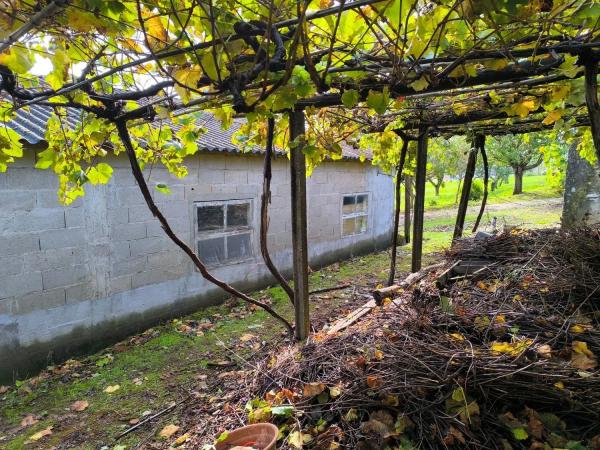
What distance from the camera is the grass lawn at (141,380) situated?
12.2 feet

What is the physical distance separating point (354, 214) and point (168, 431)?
844 centimetres

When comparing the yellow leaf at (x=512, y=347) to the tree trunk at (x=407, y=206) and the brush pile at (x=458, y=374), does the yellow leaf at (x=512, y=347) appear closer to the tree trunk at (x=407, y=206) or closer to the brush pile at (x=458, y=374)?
the brush pile at (x=458, y=374)

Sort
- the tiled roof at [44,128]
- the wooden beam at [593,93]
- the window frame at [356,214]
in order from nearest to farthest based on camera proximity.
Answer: the wooden beam at [593,93] < the tiled roof at [44,128] < the window frame at [356,214]

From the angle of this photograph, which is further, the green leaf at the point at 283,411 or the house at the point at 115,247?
the house at the point at 115,247

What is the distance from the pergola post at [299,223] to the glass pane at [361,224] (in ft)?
25.5

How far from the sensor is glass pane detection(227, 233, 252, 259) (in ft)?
25.0

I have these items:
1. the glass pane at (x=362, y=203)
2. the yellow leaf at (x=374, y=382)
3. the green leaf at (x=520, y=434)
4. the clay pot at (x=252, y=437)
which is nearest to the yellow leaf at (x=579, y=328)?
the green leaf at (x=520, y=434)

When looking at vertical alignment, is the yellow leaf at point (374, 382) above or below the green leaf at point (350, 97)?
below

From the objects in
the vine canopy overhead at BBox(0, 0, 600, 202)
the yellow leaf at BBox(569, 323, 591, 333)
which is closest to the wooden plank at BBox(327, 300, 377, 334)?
the yellow leaf at BBox(569, 323, 591, 333)

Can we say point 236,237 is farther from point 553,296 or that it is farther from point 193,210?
point 553,296

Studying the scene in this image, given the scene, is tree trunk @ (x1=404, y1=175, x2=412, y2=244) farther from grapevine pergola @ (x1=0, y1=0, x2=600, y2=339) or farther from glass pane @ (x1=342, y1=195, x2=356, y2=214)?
grapevine pergola @ (x1=0, y1=0, x2=600, y2=339)

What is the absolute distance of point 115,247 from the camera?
5836mm

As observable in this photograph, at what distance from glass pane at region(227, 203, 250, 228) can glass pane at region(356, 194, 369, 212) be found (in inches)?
169

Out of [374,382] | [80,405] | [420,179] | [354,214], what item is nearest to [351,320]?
[374,382]
